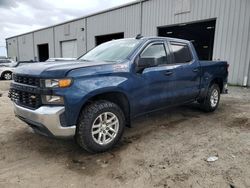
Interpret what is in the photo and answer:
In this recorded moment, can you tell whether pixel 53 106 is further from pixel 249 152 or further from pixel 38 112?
pixel 249 152

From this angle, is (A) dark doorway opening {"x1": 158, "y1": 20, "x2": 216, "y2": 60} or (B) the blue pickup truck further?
(A) dark doorway opening {"x1": 158, "y1": 20, "x2": 216, "y2": 60}

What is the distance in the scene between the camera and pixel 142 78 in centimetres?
388

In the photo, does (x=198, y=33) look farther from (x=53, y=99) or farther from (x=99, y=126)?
(x=53, y=99)

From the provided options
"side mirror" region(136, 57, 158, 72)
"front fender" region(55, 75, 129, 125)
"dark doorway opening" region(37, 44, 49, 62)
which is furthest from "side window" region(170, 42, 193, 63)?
"dark doorway opening" region(37, 44, 49, 62)

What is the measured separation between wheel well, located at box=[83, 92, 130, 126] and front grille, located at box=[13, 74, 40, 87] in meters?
0.82

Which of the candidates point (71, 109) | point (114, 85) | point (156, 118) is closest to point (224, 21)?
point (156, 118)

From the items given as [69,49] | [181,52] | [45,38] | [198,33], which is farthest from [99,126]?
[45,38]

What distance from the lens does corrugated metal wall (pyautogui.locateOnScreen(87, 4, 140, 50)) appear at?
1538cm

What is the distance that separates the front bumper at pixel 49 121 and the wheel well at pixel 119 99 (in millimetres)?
567

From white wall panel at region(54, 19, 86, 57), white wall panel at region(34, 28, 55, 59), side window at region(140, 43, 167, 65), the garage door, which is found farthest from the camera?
white wall panel at region(34, 28, 55, 59)

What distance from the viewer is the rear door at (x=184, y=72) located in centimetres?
466

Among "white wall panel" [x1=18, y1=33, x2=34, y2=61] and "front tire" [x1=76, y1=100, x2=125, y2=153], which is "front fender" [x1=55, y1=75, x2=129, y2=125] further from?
"white wall panel" [x1=18, y1=33, x2=34, y2=61]

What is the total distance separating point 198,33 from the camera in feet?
48.1

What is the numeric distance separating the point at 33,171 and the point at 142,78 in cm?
226
